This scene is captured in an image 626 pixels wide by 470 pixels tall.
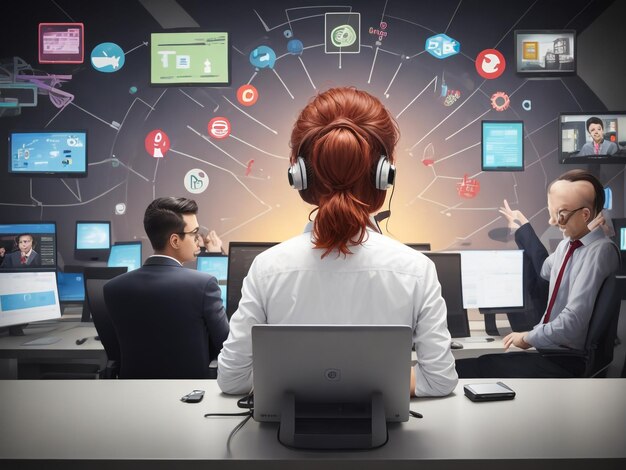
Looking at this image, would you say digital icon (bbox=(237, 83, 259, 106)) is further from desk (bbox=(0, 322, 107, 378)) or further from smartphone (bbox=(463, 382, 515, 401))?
smartphone (bbox=(463, 382, 515, 401))

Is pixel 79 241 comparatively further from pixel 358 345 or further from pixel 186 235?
pixel 358 345

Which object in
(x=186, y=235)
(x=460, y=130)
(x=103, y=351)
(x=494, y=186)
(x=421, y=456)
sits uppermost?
(x=460, y=130)

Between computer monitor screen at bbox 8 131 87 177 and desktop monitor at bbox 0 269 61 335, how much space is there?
1205mm

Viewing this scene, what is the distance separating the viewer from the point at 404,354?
109cm

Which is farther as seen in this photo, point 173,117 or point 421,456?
point 173,117

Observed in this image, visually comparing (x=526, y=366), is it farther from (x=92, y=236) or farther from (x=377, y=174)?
(x=92, y=236)

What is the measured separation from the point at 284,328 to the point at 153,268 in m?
1.47

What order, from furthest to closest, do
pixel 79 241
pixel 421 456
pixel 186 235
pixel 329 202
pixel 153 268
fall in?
1. pixel 79 241
2. pixel 186 235
3. pixel 153 268
4. pixel 329 202
5. pixel 421 456

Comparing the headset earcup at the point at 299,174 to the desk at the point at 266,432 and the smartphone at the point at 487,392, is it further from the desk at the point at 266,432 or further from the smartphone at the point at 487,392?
the smartphone at the point at 487,392

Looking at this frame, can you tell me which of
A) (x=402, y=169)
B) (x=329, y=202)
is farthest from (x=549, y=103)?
(x=329, y=202)

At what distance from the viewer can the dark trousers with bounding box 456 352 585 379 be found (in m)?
2.68

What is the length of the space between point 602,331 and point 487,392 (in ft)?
4.96

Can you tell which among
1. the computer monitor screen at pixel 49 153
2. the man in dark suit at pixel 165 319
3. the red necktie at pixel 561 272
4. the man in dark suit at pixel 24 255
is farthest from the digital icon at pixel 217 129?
the red necktie at pixel 561 272

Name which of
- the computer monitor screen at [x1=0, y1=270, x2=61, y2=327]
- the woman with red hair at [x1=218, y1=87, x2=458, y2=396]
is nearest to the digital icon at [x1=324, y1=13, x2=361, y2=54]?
the computer monitor screen at [x1=0, y1=270, x2=61, y2=327]
